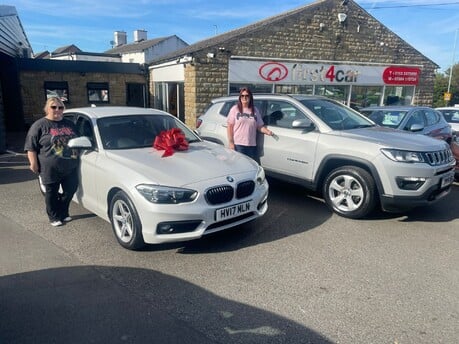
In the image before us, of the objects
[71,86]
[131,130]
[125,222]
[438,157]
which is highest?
[71,86]

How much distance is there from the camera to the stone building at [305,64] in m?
12.8

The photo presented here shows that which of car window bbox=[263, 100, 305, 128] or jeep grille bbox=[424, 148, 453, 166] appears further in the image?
car window bbox=[263, 100, 305, 128]

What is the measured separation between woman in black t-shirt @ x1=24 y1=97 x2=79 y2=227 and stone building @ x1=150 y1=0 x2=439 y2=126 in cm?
839

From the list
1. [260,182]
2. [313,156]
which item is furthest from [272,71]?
[260,182]

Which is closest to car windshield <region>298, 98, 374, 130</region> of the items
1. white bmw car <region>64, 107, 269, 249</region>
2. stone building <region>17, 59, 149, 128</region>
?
white bmw car <region>64, 107, 269, 249</region>

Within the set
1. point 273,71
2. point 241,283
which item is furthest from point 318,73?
point 241,283

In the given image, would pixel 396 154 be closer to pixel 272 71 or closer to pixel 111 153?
pixel 111 153

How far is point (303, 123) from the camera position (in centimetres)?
534

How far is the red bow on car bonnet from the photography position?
440 centimetres

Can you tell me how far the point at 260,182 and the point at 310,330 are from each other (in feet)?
6.64

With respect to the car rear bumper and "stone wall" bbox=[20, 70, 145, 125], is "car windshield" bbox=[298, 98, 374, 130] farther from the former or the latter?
"stone wall" bbox=[20, 70, 145, 125]

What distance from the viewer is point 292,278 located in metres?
3.40

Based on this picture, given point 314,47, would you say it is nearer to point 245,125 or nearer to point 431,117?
point 431,117

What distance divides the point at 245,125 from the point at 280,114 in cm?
71
